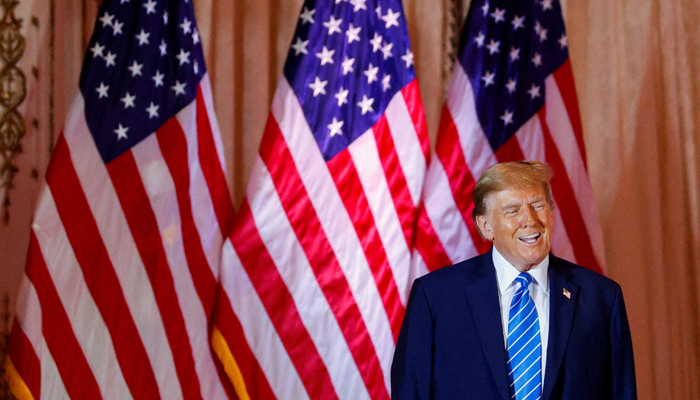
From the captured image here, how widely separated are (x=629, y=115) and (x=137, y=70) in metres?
2.83

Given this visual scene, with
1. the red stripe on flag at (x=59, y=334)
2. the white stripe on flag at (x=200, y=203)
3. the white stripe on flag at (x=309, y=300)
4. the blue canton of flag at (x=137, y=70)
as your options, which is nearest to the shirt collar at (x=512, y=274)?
the white stripe on flag at (x=309, y=300)

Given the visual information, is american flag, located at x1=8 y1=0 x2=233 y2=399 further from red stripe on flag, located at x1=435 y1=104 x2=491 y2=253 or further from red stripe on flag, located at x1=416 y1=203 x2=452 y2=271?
red stripe on flag, located at x1=435 y1=104 x2=491 y2=253

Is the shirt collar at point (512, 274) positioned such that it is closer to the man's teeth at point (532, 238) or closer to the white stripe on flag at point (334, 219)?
the man's teeth at point (532, 238)

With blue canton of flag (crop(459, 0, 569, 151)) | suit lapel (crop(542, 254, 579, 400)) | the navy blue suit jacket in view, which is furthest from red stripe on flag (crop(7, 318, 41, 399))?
blue canton of flag (crop(459, 0, 569, 151))

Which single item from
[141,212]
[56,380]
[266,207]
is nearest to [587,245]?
[266,207]

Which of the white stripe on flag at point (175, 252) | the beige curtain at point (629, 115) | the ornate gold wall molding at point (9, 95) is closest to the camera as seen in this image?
the white stripe on flag at point (175, 252)

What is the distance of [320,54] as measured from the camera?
336cm

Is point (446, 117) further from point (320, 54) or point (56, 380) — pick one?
point (56, 380)

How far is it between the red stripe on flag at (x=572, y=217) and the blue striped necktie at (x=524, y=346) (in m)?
1.55

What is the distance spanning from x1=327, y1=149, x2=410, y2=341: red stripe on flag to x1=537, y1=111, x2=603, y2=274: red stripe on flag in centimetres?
98

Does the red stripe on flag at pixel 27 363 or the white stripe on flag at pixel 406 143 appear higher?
the white stripe on flag at pixel 406 143

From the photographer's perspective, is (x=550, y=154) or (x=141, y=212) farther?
(x=550, y=154)

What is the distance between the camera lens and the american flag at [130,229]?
3.05 metres

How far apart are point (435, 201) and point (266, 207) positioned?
31.9 inches
